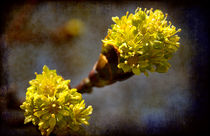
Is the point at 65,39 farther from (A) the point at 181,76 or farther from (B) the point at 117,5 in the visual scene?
(A) the point at 181,76

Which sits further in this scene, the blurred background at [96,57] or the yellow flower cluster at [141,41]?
the blurred background at [96,57]

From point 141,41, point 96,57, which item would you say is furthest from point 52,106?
point 96,57

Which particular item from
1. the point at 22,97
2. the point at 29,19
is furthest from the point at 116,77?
the point at 29,19

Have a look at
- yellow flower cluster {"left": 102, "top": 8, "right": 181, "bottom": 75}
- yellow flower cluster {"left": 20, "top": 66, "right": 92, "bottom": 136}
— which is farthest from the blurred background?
yellow flower cluster {"left": 102, "top": 8, "right": 181, "bottom": 75}

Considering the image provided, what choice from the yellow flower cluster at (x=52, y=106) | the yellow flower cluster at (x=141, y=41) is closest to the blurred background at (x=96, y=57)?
the yellow flower cluster at (x=52, y=106)

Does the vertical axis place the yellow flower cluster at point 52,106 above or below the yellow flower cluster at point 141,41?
below

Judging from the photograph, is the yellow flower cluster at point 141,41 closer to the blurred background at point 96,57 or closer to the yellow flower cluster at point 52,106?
the yellow flower cluster at point 52,106

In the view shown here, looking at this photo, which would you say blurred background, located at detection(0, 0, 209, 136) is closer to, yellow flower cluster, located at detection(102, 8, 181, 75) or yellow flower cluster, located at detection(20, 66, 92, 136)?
yellow flower cluster, located at detection(20, 66, 92, 136)
